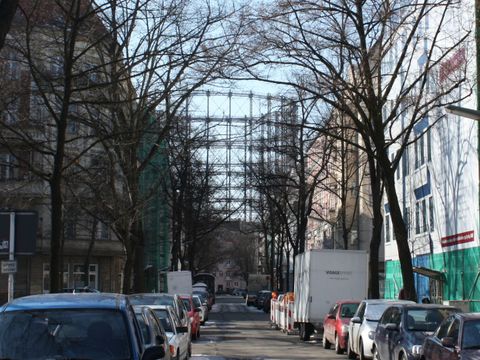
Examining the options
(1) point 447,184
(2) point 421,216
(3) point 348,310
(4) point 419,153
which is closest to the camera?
(3) point 348,310

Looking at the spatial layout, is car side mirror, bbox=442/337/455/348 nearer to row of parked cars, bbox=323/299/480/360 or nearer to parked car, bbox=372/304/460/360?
row of parked cars, bbox=323/299/480/360

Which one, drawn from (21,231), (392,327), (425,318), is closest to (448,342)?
(392,327)

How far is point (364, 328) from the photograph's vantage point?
18297 millimetres

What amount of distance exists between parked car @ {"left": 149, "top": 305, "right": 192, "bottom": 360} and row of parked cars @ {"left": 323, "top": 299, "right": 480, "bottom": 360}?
397cm

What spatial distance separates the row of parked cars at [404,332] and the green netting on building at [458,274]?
6160 mm

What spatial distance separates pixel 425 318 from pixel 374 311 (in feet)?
13.6

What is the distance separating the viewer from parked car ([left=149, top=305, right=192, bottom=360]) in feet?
45.8

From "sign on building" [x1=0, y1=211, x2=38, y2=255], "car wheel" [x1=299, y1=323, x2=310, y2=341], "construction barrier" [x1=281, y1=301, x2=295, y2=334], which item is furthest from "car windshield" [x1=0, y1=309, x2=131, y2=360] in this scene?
"construction barrier" [x1=281, y1=301, x2=295, y2=334]

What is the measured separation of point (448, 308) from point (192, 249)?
52.0 meters

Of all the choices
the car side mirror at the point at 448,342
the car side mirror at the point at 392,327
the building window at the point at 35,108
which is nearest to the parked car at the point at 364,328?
the car side mirror at the point at 392,327

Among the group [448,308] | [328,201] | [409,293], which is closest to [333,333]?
[409,293]

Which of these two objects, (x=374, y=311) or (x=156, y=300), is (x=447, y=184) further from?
(x=156, y=300)

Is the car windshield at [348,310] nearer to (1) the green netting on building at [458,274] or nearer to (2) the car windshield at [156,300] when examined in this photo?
(1) the green netting on building at [458,274]

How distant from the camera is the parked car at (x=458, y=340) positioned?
34.4 feet
